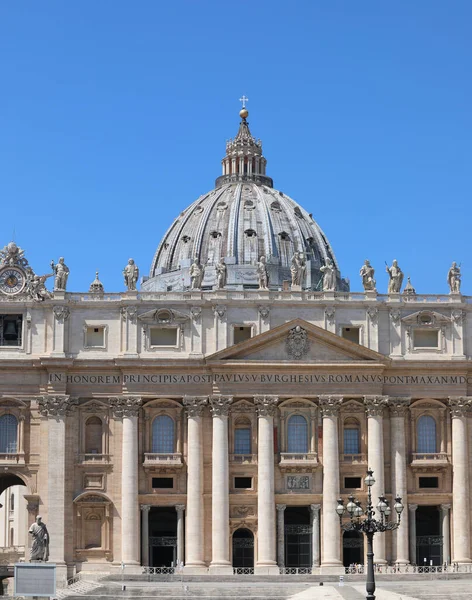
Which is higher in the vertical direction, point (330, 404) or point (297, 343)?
point (297, 343)

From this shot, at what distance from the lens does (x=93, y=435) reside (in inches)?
3802

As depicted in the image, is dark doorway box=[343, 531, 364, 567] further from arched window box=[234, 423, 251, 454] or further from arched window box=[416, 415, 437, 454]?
arched window box=[234, 423, 251, 454]

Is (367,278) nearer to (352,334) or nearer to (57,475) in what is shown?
(352,334)

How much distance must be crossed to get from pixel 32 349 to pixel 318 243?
54333mm

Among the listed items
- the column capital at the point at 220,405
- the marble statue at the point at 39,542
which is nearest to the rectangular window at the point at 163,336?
the column capital at the point at 220,405

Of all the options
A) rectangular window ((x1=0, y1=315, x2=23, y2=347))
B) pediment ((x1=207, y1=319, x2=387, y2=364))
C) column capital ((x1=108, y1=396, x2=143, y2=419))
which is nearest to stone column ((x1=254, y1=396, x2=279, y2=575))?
pediment ((x1=207, y1=319, x2=387, y2=364))

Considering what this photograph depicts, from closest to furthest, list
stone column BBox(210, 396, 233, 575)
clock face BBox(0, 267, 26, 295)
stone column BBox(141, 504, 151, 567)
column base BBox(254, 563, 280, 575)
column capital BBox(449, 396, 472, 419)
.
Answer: column base BBox(254, 563, 280, 575), stone column BBox(210, 396, 233, 575), stone column BBox(141, 504, 151, 567), column capital BBox(449, 396, 472, 419), clock face BBox(0, 267, 26, 295)

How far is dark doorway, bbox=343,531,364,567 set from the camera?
9625 centimetres

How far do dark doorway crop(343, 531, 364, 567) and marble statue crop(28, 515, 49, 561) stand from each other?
66.1 feet

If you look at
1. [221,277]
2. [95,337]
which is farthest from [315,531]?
[95,337]

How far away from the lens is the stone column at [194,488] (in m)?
94.2

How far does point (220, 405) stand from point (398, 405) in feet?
37.0

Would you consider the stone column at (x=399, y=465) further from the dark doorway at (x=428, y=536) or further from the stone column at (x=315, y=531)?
the stone column at (x=315, y=531)

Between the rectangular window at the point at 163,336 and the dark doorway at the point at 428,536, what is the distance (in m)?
19.0
